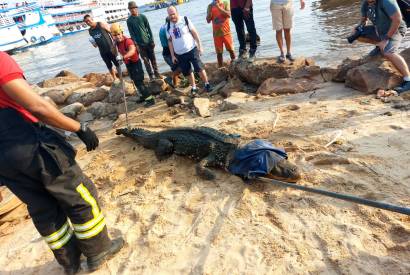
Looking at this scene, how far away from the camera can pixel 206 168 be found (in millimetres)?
4297

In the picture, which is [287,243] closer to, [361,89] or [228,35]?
[361,89]

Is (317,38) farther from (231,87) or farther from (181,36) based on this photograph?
(181,36)

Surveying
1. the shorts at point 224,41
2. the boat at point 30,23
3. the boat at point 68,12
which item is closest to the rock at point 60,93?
the shorts at point 224,41

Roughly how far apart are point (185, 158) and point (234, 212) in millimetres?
1820

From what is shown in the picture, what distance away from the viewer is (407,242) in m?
2.57

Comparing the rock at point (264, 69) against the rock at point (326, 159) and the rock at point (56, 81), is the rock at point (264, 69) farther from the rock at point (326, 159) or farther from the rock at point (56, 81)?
the rock at point (56, 81)

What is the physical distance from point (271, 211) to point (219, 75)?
6.06 metres

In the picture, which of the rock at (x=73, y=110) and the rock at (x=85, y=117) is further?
the rock at (x=73, y=110)

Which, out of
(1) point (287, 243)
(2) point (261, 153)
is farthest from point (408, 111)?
(1) point (287, 243)

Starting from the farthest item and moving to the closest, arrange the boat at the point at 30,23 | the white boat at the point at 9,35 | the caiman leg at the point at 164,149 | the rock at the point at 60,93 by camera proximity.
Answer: the boat at the point at 30,23 → the white boat at the point at 9,35 → the rock at the point at 60,93 → the caiman leg at the point at 164,149

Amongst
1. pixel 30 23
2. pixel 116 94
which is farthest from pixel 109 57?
pixel 30 23

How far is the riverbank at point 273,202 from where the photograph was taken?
269 centimetres

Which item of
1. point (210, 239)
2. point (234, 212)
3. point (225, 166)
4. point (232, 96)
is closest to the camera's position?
point (210, 239)

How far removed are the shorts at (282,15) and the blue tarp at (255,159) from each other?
4.75 metres
